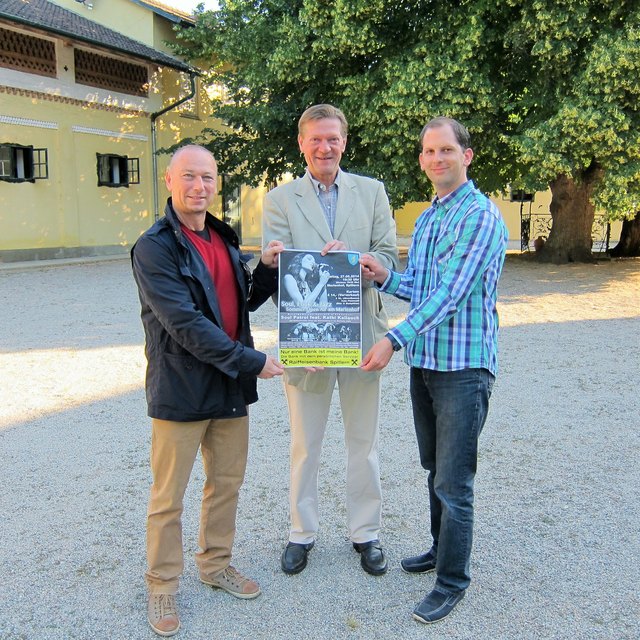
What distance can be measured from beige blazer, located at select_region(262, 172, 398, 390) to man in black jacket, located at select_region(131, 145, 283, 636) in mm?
232

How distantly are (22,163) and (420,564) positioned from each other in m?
19.4

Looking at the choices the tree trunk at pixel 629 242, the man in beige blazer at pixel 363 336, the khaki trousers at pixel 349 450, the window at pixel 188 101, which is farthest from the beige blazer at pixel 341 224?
the window at pixel 188 101

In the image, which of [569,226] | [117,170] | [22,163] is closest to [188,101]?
[117,170]

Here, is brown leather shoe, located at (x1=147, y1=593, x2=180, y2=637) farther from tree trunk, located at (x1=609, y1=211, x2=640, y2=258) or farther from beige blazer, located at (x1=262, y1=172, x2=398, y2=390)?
tree trunk, located at (x1=609, y1=211, x2=640, y2=258)

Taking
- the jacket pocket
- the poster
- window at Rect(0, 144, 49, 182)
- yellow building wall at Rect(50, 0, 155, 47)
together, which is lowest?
the jacket pocket

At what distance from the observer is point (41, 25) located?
1811 centimetres

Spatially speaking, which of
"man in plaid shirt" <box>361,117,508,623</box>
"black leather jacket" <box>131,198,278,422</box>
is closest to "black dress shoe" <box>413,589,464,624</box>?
"man in plaid shirt" <box>361,117,508,623</box>

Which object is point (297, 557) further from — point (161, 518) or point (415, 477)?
point (415, 477)

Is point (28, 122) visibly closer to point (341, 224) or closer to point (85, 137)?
point (85, 137)

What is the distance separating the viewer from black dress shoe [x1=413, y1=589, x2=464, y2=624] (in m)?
2.80

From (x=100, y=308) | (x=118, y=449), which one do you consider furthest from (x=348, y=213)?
(x=100, y=308)

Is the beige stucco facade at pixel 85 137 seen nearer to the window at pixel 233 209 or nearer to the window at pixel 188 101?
the window at pixel 188 101

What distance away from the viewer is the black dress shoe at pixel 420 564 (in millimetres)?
3215

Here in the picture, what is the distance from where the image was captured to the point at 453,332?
2760mm
